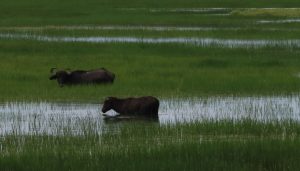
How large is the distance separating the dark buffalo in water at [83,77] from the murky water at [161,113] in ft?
9.92

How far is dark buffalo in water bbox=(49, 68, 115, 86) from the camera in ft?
70.5

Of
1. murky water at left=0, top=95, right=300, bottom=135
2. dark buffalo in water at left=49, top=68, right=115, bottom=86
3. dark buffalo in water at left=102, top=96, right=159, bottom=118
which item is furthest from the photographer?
dark buffalo in water at left=49, top=68, right=115, bottom=86

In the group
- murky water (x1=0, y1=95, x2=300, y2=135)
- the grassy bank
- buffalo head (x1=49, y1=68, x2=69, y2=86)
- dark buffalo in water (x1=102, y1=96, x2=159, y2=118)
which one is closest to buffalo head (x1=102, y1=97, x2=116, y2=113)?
dark buffalo in water (x1=102, y1=96, x2=159, y2=118)

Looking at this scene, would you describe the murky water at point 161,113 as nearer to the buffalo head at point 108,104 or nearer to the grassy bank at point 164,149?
the buffalo head at point 108,104

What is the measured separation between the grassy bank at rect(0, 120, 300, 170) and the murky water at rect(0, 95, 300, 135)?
39.1 inches

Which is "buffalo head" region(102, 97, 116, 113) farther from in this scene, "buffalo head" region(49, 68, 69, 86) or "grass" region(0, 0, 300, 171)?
"buffalo head" region(49, 68, 69, 86)

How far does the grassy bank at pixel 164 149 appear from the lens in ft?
35.9

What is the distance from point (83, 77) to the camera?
2173 centimetres

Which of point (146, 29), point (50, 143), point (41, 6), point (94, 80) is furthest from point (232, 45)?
point (41, 6)

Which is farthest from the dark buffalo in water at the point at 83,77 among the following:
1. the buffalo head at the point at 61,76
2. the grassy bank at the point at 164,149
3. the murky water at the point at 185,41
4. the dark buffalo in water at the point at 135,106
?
the murky water at the point at 185,41

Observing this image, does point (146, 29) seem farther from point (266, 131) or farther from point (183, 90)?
point (266, 131)

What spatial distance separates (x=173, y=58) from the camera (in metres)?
27.5

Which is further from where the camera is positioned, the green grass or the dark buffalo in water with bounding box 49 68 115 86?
the dark buffalo in water with bounding box 49 68 115 86

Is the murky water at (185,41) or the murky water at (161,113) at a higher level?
the murky water at (185,41)
